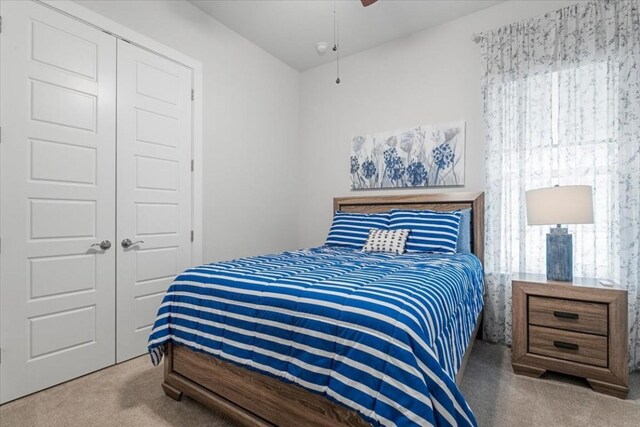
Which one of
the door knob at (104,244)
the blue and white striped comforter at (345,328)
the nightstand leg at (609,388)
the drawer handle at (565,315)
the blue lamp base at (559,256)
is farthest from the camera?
the door knob at (104,244)

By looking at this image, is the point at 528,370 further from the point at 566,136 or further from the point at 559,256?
the point at 566,136

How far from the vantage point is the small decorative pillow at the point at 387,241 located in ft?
9.05

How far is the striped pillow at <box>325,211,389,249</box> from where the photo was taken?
308 centimetres

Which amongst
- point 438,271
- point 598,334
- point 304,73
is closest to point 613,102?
point 598,334

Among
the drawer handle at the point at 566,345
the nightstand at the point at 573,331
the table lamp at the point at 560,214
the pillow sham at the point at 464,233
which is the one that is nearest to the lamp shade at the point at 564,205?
the table lamp at the point at 560,214

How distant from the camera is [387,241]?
2807 millimetres

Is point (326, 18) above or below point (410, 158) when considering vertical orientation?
above

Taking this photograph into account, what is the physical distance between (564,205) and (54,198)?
3319mm

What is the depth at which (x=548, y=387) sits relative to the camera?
6.64ft

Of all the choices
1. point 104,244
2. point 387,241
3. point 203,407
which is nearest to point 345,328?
point 203,407

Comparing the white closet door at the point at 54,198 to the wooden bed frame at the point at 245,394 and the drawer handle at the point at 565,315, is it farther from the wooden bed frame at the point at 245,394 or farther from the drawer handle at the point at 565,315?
the drawer handle at the point at 565,315

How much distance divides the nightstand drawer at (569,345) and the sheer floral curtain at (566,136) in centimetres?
53

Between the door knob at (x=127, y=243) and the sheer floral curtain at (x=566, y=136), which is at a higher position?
the sheer floral curtain at (x=566, y=136)

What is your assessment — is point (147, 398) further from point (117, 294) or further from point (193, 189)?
point (193, 189)
